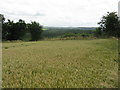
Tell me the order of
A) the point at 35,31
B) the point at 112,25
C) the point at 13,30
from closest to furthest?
the point at 112,25 < the point at 13,30 < the point at 35,31

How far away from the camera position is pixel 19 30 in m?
33.9

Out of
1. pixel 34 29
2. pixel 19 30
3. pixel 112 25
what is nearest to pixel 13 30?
pixel 19 30

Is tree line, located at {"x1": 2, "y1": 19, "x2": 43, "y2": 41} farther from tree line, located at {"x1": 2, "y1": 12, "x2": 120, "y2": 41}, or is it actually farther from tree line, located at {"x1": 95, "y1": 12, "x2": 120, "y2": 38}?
tree line, located at {"x1": 95, "y1": 12, "x2": 120, "y2": 38}

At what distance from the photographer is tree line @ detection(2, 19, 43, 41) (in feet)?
105

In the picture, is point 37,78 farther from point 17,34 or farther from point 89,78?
point 17,34

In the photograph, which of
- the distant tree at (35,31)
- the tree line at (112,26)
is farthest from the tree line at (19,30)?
the tree line at (112,26)

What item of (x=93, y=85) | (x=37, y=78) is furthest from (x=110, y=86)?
(x=37, y=78)

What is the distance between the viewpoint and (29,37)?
3769cm

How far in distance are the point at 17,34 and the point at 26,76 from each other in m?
32.4

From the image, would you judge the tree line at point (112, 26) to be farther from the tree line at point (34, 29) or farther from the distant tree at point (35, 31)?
the distant tree at point (35, 31)

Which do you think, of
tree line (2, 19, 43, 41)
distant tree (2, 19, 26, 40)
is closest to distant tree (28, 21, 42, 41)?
tree line (2, 19, 43, 41)

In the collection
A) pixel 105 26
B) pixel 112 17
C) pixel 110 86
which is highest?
pixel 112 17

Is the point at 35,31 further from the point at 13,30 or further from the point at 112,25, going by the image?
the point at 112,25

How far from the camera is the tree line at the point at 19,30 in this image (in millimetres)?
31984
